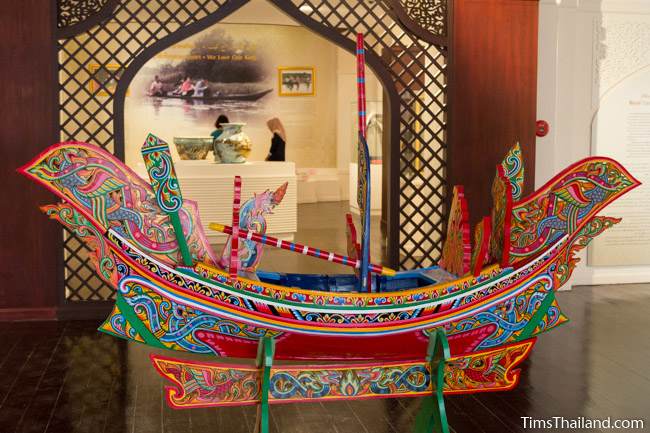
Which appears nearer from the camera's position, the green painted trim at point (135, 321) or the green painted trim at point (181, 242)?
the green painted trim at point (135, 321)

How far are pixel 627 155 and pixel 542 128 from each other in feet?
3.16

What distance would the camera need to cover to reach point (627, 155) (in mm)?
6953

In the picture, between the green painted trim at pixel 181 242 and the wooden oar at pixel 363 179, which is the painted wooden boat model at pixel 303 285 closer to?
the green painted trim at pixel 181 242

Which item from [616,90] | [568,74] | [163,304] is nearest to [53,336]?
[163,304]

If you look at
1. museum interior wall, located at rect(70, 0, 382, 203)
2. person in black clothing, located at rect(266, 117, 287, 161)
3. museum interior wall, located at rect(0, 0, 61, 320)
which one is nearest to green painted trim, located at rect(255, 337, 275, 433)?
museum interior wall, located at rect(0, 0, 61, 320)

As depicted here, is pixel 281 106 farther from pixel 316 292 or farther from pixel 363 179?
pixel 316 292

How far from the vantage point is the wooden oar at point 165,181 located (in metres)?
3.31

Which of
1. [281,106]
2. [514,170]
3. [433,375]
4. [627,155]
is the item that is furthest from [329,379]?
[281,106]

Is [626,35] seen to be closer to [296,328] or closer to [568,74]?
[568,74]

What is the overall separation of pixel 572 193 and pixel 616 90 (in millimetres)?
3334

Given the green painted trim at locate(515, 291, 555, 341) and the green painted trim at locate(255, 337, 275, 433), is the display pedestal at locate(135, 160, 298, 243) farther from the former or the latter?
the green painted trim at locate(255, 337, 275, 433)

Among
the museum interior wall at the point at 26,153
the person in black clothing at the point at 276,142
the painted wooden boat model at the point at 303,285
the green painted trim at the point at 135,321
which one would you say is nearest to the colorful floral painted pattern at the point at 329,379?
the painted wooden boat model at the point at 303,285

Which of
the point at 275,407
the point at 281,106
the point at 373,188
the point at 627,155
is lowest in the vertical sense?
the point at 275,407

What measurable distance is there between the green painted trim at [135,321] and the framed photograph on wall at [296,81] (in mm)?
10330
